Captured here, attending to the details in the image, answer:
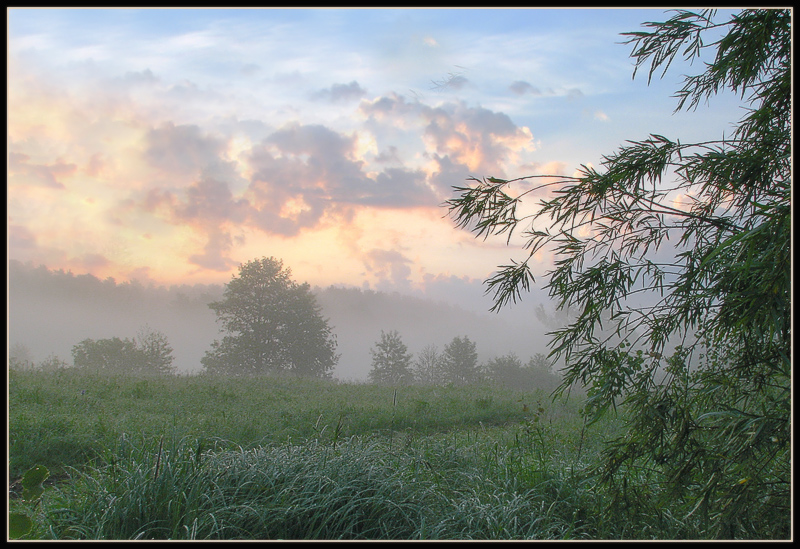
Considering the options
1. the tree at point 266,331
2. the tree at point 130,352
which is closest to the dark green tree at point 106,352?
the tree at point 130,352

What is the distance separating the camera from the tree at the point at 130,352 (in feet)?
84.6

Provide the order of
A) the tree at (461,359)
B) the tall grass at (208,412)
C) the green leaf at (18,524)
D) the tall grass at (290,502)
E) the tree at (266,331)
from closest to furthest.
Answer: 1. the green leaf at (18,524)
2. the tall grass at (290,502)
3. the tall grass at (208,412)
4. the tree at (266,331)
5. the tree at (461,359)

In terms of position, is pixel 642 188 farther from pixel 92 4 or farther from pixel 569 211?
pixel 92 4

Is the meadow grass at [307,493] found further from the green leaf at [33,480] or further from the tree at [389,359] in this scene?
the tree at [389,359]

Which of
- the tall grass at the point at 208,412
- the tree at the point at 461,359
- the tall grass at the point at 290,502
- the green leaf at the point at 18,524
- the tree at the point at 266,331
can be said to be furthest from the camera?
the tree at the point at 461,359

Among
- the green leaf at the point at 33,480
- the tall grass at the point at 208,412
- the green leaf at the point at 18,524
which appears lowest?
the tall grass at the point at 208,412

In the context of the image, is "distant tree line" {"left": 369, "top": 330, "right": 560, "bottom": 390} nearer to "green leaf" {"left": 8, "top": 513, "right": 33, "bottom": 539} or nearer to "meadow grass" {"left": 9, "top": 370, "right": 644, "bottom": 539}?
"meadow grass" {"left": 9, "top": 370, "right": 644, "bottom": 539}

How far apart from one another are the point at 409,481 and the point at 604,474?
4.65 ft

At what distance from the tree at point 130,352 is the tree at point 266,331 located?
2.56 m

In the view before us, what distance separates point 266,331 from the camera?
25.6 metres

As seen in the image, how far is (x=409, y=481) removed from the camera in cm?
378

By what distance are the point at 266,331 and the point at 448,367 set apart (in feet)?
33.9

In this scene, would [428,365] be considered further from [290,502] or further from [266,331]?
[290,502]

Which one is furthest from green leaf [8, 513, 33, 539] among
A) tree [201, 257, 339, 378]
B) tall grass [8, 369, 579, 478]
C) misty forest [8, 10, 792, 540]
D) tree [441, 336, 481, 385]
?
tree [441, 336, 481, 385]
